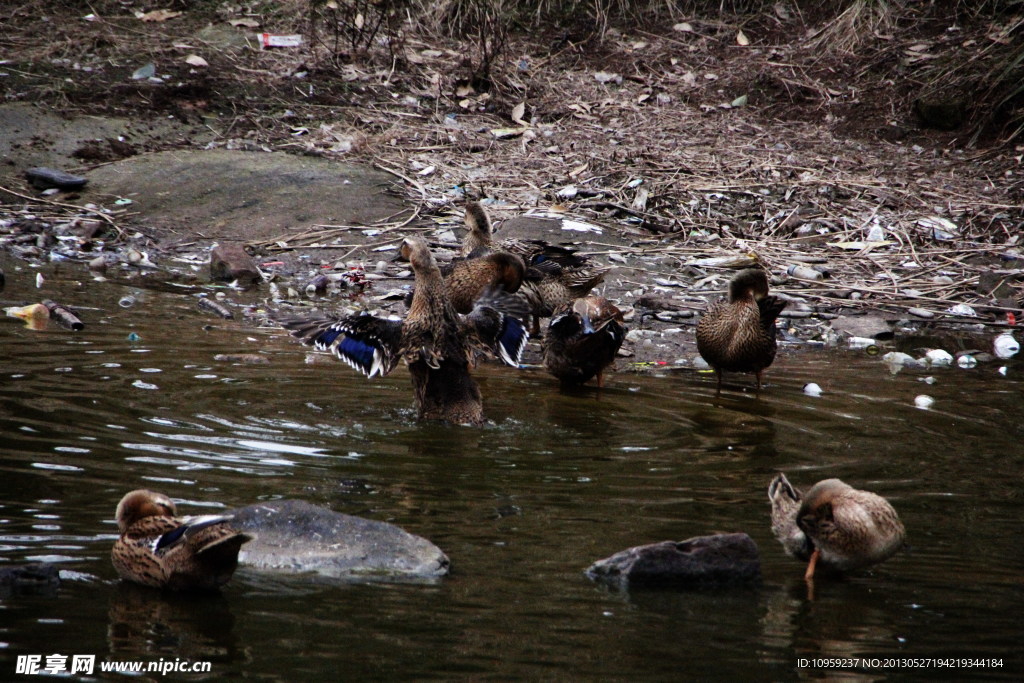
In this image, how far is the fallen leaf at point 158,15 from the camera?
48.5 feet

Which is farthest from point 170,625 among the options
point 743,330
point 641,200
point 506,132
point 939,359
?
point 506,132

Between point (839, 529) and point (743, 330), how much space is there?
10.8 ft

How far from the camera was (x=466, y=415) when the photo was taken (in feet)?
20.3

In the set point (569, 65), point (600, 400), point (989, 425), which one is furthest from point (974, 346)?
point (569, 65)

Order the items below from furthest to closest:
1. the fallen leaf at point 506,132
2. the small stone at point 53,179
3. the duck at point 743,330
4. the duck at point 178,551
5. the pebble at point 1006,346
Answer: the fallen leaf at point 506,132
the small stone at point 53,179
the pebble at point 1006,346
the duck at point 743,330
the duck at point 178,551

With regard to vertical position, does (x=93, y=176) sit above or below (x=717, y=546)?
below

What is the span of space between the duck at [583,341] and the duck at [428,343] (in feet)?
1.21

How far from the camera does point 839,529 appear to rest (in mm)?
3875

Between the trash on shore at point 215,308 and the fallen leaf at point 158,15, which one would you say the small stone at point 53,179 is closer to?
the trash on shore at point 215,308

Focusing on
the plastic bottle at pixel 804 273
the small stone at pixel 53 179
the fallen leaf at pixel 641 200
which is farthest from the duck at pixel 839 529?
the small stone at pixel 53 179

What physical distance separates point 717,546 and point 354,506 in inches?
60.7

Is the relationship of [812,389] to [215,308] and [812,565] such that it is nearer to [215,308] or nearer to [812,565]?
[812,565]

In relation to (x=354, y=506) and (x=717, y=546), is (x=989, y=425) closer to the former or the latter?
(x=717, y=546)

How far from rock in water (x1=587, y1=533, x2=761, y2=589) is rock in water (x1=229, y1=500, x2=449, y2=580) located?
1.98ft
